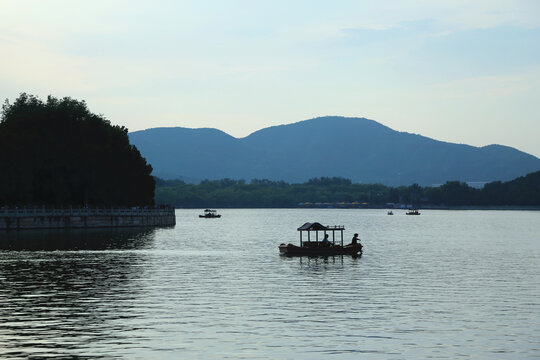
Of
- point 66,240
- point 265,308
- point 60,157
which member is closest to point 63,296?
point 265,308

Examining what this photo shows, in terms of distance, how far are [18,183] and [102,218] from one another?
1626 cm

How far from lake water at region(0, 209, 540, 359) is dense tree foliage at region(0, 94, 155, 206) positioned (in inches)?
2245

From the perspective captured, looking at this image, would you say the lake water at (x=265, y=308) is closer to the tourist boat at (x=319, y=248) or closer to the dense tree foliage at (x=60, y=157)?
the tourist boat at (x=319, y=248)

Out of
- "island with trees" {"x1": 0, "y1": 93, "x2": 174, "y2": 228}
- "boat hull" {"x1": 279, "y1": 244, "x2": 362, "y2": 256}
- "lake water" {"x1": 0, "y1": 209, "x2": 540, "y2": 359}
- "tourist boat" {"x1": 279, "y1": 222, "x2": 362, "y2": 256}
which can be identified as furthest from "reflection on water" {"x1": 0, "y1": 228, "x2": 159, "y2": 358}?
"island with trees" {"x1": 0, "y1": 93, "x2": 174, "y2": 228}

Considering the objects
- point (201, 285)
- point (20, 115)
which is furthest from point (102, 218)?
point (201, 285)

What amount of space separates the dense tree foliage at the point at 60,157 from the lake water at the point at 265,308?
5702 cm

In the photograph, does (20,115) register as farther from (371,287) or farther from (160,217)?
(371,287)

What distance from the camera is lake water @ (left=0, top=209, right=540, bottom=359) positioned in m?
31.6

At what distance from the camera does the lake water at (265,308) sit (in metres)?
31.6

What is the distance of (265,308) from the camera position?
4291cm

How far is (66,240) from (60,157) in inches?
1520

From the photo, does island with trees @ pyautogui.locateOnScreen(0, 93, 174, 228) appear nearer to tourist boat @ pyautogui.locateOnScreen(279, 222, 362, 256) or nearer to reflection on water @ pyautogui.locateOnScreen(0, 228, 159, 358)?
reflection on water @ pyautogui.locateOnScreen(0, 228, 159, 358)

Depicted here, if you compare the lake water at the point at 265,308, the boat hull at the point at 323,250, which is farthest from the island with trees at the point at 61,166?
the boat hull at the point at 323,250

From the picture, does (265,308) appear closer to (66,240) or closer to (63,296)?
(63,296)
